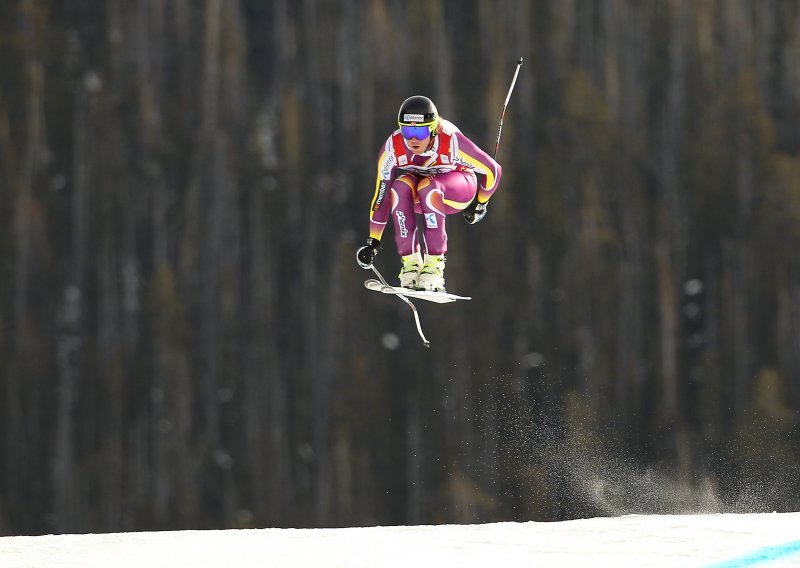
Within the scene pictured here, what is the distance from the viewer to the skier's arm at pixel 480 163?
8.23m

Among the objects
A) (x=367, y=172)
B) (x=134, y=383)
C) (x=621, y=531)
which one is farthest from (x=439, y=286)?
(x=134, y=383)

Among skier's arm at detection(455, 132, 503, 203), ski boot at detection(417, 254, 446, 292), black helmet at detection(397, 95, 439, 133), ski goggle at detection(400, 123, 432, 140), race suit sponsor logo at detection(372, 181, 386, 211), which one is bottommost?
ski boot at detection(417, 254, 446, 292)

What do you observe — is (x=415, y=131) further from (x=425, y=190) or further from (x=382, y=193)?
(x=382, y=193)

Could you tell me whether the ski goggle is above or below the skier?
above

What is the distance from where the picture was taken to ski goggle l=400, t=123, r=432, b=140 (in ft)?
25.9

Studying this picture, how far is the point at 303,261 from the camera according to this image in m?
27.5

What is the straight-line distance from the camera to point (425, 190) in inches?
318

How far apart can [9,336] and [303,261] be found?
6284mm

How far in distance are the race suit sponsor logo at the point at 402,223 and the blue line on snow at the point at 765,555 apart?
2682 mm

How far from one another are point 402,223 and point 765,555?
9.63ft

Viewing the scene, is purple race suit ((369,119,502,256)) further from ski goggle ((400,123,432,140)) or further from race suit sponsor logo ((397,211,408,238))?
ski goggle ((400,123,432,140))

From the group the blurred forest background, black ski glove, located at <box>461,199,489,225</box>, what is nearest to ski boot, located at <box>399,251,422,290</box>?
black ski glove, located at <box>461,199,489,225</box>

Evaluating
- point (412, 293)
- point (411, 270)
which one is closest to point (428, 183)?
point (411, 270)

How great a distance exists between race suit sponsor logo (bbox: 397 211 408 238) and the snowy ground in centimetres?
196
